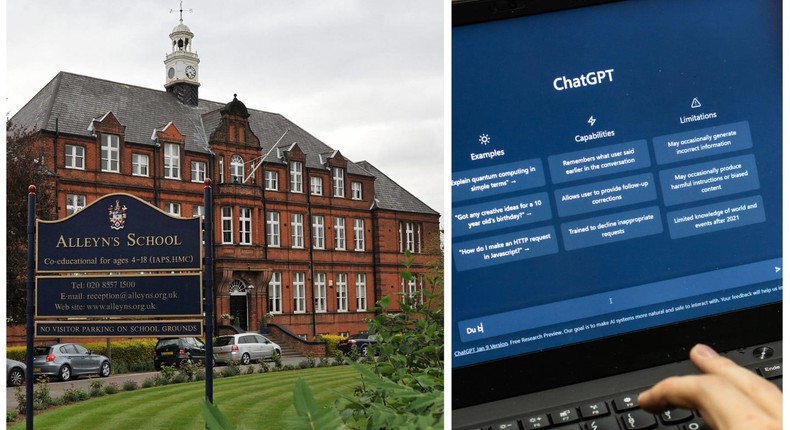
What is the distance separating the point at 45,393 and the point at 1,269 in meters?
3.01

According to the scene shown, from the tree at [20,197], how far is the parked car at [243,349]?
1.47 meters

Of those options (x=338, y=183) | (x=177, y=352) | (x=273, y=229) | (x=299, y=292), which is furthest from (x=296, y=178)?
(x=177, y=352)

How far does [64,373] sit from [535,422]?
448 cm

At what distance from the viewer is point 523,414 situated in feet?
1.00

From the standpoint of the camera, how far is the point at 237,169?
7582 mm

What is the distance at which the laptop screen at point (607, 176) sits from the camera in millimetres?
328

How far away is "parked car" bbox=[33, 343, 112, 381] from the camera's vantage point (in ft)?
13.6

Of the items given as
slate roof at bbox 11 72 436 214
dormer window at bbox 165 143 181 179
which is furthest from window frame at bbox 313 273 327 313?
dormer window at bbox 165 143 181 179

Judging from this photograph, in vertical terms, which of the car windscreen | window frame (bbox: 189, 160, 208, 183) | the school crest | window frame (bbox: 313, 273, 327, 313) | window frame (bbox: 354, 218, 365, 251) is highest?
window frame (bbox: 189, 160, 208, 183)

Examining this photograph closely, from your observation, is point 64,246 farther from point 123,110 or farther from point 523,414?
point 123,110

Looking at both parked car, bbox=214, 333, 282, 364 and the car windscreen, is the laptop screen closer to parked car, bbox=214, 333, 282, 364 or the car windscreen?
parked car, bbox=214, 333, 282, 364

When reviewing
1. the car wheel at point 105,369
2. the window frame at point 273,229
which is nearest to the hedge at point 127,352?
the car wheel at point 105,369

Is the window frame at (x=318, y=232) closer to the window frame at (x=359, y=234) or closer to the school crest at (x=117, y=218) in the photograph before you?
the window frame at (x=359, y=234)

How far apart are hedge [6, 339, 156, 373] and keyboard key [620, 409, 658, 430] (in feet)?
16.0
